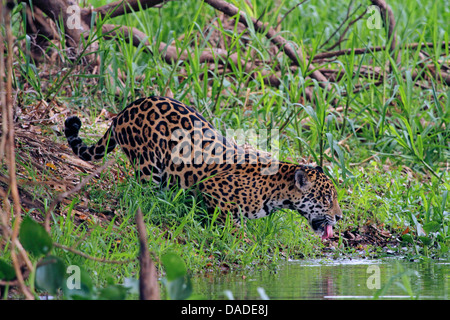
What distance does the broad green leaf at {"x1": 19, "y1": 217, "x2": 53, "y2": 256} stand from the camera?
3385 millimetres

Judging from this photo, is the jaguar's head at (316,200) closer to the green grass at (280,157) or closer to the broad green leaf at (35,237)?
the green grass at (280,157)

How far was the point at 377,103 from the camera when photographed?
26.5 feet

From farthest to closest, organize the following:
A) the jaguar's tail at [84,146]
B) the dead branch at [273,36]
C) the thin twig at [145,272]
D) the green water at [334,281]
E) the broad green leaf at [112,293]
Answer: the dead branch at [273,36]
the jaguar's tail at [84,146]
the green water at [334,281]
the broad green leaf at [112,293]
the thin twig at [145,272]

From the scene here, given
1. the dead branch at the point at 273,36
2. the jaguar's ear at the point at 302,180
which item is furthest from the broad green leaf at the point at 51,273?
the dead branch at the point at 273,36

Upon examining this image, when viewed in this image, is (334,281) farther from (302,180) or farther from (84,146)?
(84,146)

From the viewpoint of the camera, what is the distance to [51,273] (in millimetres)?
3389

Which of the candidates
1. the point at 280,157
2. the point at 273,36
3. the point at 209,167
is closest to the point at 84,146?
the point at 209,167

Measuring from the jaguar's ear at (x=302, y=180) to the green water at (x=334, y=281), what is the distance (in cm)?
61

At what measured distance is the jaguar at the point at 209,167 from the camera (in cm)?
561

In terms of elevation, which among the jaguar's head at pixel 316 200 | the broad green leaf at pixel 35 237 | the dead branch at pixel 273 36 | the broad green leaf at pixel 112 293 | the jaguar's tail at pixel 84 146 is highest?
the dead branch at pixel 273 36

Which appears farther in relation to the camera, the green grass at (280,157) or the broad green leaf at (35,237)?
the green grass at (280,157)

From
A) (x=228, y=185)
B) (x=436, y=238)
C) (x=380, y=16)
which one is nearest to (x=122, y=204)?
(x=228, y=185)

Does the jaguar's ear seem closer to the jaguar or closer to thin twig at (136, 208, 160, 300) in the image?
the jaguar

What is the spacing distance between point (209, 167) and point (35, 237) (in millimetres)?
2520
